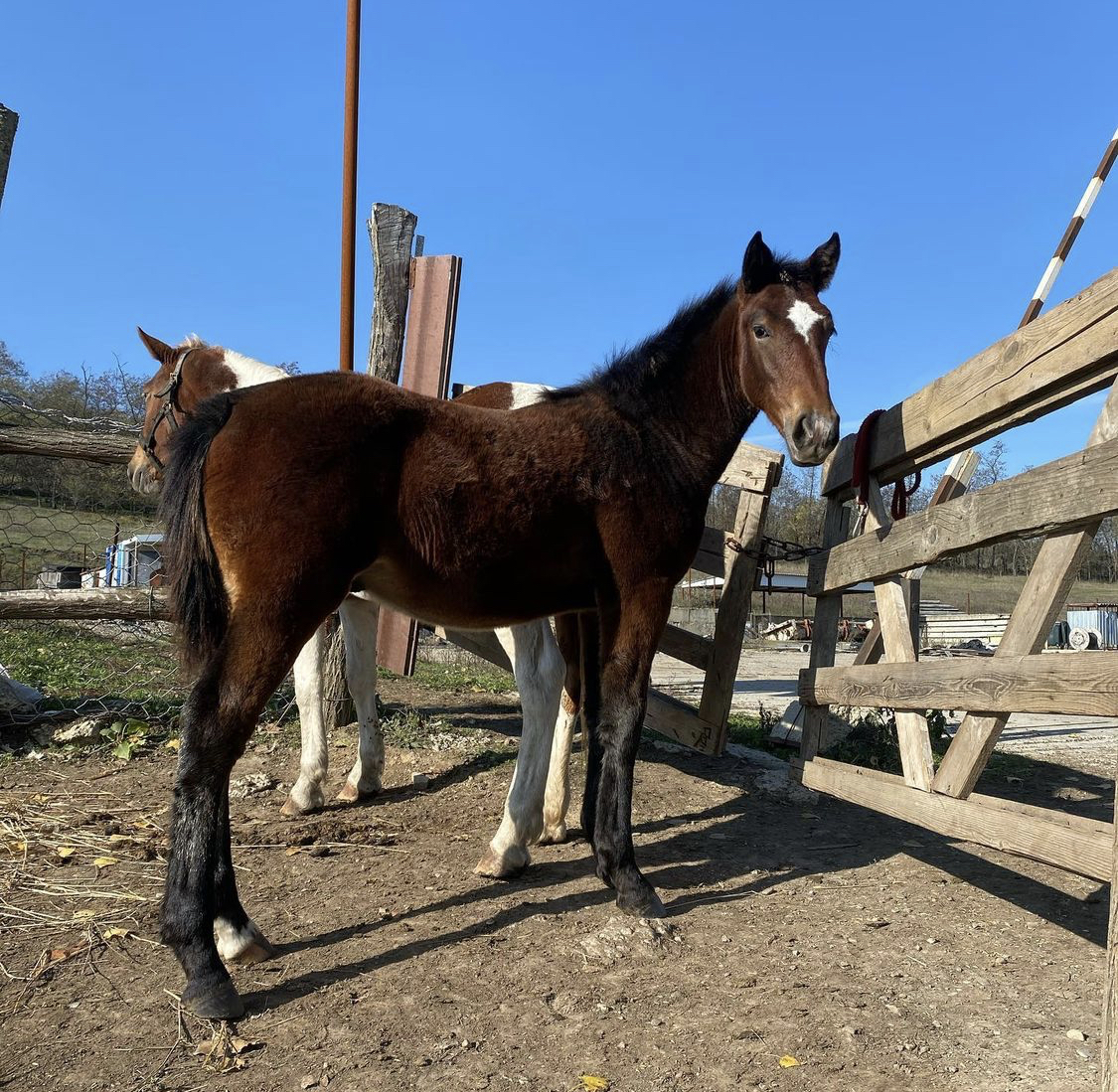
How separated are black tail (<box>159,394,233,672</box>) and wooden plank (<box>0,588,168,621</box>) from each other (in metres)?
2.96

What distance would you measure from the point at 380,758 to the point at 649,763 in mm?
2017

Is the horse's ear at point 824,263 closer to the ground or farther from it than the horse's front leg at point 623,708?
farther from it

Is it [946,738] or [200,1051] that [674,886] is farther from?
[946,738]

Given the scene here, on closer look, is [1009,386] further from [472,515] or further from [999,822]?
[472,515]

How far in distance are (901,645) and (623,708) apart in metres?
1.34

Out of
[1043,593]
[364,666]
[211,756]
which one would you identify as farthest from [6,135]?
[1043,593]

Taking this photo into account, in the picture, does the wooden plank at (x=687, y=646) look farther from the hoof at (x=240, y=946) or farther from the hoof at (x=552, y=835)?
the hoof at (x=240, y=946)

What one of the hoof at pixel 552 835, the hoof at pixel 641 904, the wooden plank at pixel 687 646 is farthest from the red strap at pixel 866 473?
the hoof at pixel 552 835

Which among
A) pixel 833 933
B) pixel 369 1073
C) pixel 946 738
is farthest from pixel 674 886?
pixel 946 738

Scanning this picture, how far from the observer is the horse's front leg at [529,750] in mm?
3916

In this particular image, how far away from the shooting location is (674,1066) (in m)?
2.37

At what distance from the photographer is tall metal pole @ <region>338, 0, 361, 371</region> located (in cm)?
633

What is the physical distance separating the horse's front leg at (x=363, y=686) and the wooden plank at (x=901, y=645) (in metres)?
2.83

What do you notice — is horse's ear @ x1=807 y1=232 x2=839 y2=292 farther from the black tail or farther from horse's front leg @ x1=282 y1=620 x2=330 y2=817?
horse's front leg @ x1=282 y1=620 x2=330 y2=817
